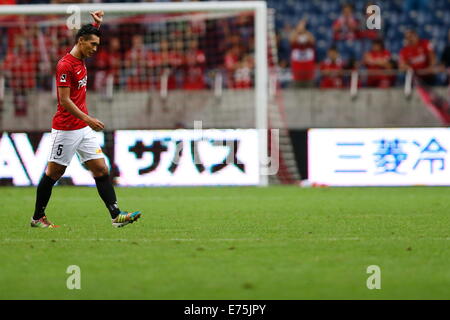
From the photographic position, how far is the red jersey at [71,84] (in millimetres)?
8898

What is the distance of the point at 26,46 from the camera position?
63.8ft

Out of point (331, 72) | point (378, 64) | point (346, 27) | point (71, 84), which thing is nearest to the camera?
point (71, 84)

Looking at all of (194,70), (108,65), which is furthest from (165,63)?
(108,65)

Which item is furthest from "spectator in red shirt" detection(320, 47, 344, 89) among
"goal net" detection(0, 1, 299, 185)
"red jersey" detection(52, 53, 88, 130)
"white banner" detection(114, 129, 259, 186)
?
"red jersey" detection(52, 53, 88, 130)

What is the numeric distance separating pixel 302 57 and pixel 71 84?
11.4 m

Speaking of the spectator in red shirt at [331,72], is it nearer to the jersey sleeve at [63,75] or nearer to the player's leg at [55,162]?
the player's leg at [55,162]

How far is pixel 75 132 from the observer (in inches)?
359

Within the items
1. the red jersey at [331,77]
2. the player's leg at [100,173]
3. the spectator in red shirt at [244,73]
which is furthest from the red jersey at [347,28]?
the player's leg at [100,173]

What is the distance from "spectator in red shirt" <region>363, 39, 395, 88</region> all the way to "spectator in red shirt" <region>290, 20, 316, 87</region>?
122 centimetres

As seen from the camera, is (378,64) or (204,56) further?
(378,64)

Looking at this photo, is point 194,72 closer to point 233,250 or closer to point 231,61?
point 231,61

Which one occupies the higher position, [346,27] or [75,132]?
[346,27]
